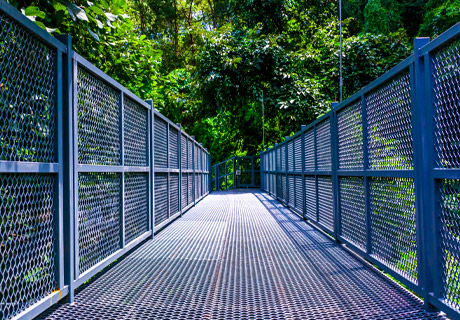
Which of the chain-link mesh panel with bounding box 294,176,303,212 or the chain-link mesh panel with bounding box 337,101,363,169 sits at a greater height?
the chain-link mesh panel with bounding box 337,101,363,169

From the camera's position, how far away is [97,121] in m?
2.96

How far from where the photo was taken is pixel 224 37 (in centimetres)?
1408

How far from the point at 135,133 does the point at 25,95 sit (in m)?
2.10

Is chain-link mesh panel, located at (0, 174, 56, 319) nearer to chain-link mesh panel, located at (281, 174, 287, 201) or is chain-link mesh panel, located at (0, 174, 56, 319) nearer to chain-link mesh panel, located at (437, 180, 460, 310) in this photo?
chain-link mesh panel, located at (437, 180, 460, 310)

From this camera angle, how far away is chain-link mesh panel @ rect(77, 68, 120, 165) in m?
2.67

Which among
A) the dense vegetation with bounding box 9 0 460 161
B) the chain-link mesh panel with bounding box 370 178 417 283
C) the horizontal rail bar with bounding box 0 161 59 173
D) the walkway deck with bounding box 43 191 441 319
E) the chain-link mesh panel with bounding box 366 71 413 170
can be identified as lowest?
the walkway deck with bounding box 43 191 441 319

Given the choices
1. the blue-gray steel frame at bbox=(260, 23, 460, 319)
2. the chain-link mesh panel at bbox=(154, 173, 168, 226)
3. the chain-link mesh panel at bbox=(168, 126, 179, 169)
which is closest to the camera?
the blue-gray steel frame at bbox=(260, 23, 460, 319)

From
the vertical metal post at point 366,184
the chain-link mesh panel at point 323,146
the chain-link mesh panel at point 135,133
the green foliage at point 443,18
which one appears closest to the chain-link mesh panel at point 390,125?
the vertical metal post at point 366,184

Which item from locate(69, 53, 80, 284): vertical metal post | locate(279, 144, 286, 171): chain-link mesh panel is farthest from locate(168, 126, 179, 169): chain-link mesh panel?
locate(69, 53, 80, 284): vertical metal post

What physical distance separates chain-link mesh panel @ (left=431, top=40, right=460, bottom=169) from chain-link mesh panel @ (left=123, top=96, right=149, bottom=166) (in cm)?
272

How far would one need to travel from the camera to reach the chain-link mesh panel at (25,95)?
70.7 inches

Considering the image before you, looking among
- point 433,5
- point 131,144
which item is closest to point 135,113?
point 131,144

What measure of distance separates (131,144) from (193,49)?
18.6 metres

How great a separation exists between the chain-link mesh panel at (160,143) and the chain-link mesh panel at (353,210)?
2.48 m
